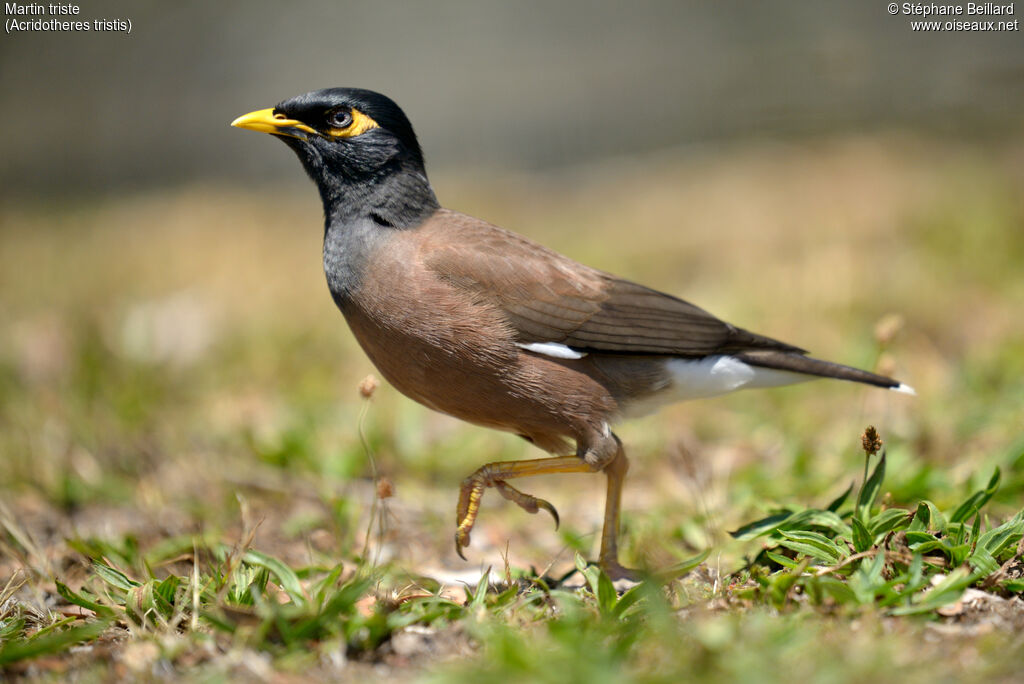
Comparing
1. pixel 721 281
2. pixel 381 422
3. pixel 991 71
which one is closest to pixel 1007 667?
pixel 381 422

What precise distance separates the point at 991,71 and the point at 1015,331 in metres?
7.22

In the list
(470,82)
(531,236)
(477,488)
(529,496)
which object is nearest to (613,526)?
(529,496)

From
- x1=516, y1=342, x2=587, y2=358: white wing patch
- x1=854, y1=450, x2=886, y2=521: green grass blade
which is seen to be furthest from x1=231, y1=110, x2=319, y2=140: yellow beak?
x1=854, y1=450, x2=886, y2=521: green grass blade

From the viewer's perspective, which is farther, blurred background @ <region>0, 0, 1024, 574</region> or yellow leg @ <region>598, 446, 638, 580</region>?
blurred background @ <region>0, 0, 1024, 574</region>

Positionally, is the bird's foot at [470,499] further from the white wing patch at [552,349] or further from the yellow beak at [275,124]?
the yellow beak at [275,124]

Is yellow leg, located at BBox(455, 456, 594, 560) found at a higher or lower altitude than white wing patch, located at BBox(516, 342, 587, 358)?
lower

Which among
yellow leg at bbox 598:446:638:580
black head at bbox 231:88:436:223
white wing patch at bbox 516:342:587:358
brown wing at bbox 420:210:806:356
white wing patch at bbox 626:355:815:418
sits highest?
black head at bbox 231:88:436:223

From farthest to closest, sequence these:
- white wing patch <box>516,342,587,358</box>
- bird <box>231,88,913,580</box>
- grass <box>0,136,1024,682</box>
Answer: white wing patch <box>516,342,587,358</box> < bird <box>231,88,913,580</box> < grass <box>0,136,1024,682</box>

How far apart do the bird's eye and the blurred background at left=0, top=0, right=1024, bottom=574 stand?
1.64 metres

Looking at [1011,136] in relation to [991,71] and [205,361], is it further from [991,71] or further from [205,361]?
[205,361]

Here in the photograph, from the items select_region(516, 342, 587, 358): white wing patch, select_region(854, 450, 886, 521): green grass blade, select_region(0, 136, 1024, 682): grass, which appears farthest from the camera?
select_region(516, 342, 587, 358): white wing patch

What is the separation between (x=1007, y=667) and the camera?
2324mm

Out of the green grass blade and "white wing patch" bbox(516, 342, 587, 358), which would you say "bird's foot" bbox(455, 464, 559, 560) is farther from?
the green grass blade

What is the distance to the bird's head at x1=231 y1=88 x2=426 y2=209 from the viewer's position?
4.06 meters
